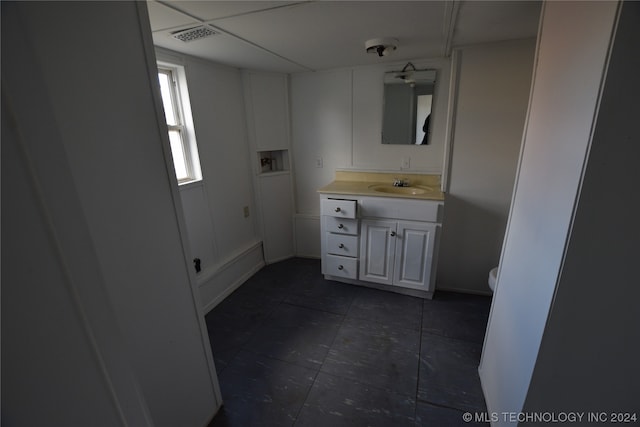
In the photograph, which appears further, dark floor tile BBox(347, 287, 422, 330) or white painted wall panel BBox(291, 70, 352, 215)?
white painted wall panel BBox(291, 70, 352, 215)

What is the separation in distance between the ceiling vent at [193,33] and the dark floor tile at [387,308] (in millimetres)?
2173

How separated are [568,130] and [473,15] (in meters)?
0.96

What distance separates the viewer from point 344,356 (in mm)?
1815

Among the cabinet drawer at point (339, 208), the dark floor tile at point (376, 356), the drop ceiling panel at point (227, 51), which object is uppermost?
the drop ceiling panel at point (227, 51)

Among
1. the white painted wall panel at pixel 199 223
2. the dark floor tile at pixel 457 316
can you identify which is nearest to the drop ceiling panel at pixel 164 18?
the white painted wall panel at pixel 199 223

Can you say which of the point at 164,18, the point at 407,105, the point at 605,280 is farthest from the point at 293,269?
the point at 605,280

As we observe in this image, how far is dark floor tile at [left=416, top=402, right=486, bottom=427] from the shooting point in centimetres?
138

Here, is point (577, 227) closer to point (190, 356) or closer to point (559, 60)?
point (559, 60)

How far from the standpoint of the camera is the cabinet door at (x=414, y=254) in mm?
2221

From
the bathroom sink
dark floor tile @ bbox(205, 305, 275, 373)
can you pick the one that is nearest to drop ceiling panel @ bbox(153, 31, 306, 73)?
the bathroom sink

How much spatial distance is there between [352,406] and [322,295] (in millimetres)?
1082

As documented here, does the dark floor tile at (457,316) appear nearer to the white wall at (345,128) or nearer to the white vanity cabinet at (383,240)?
the white vanity cabinet at (383,240)

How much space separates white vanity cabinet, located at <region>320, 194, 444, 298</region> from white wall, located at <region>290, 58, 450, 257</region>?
570 millimetres

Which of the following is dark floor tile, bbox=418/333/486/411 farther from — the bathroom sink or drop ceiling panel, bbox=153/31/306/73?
drop ceiling panel, bbox=153/31/306/73
